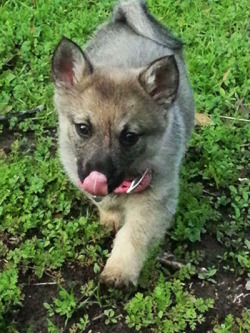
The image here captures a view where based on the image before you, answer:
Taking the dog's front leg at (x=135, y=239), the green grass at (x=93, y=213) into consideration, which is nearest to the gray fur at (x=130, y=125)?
the dog's front leg at (x=135, y=239)

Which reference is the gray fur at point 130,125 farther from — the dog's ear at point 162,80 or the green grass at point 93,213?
the green grass at point 93,213

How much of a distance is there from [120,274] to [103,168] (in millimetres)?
742

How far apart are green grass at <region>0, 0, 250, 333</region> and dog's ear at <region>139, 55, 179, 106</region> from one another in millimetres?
925

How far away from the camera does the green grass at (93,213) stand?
3.81 meters

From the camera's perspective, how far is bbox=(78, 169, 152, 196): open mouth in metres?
3.42

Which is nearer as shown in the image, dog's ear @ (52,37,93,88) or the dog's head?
the dog's head

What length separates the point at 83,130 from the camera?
3.58 meters

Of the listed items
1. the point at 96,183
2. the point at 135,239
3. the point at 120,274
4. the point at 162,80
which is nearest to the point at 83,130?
the point at 96,183

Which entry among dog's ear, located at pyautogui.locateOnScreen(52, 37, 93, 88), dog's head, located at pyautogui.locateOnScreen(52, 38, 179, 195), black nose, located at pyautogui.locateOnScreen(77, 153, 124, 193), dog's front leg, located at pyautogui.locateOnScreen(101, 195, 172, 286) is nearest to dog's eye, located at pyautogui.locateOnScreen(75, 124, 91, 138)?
dog's head, located at pyautogui.locateOnScreen(52, 38, 179, 195)

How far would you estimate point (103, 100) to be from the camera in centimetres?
354

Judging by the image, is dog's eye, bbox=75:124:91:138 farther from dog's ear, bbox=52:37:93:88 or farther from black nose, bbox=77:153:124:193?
dog's ear, bbox=52:37:93:88

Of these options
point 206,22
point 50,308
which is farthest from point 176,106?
point 206,22

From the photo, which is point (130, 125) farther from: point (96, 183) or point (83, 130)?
point (96, 183)

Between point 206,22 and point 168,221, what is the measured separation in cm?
280
